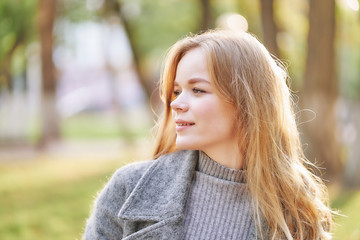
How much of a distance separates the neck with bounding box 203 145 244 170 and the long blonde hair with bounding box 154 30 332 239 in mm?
51

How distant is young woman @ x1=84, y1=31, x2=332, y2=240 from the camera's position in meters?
2.51

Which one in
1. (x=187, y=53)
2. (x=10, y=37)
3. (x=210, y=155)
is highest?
(x=10, y=37)

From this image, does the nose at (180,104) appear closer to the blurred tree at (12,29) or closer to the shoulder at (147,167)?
the shoulder at (147,167)

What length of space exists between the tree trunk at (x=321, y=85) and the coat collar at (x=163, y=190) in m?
5.75

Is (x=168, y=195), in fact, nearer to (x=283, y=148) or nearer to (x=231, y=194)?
(x=231, y=194)

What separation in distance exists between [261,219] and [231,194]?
184 millimetres

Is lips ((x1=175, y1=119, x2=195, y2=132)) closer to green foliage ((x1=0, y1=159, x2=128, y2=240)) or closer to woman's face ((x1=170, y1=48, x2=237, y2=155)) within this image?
woman's face ((x1=170, y1=48, x2=237, y2=155))

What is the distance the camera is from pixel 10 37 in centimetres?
1819

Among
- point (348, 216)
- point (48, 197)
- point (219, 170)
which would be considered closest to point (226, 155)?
point (219, 170)

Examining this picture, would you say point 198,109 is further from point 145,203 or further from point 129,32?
point 129,32

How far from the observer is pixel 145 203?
254cm

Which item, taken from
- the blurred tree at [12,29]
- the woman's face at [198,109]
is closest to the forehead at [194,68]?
the woman's face at [198,109]

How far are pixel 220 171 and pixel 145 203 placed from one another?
39 cm

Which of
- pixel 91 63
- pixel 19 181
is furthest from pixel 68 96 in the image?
pixel 19 181
